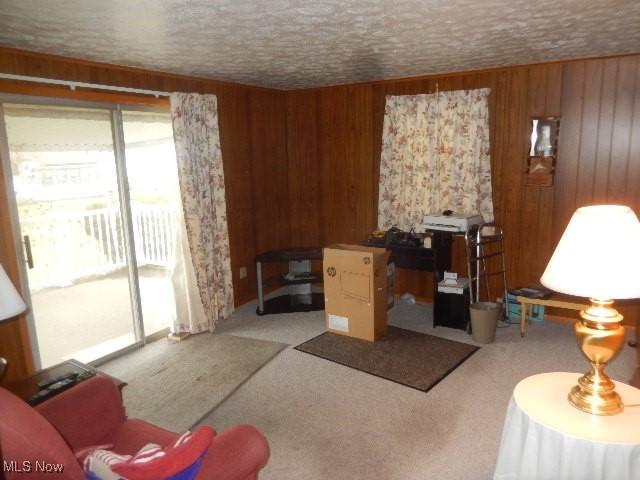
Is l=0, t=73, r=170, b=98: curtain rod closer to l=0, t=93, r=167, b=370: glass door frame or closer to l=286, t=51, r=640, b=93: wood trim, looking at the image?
l=0, t=93, r=167, b=370: glass door frame

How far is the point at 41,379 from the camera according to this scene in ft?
7.61

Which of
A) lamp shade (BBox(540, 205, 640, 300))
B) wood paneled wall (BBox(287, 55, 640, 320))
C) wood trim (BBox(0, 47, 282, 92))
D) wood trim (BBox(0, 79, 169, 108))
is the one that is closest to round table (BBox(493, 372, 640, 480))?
lamp shade (BBox(540, 205, 640, 300))

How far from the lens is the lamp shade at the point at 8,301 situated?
1771mm

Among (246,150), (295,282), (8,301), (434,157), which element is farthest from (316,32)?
(295,282)

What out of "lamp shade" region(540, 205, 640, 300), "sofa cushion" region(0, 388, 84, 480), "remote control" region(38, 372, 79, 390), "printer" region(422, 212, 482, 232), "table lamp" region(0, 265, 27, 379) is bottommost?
"remote control" region(38, 372, 79, 390)

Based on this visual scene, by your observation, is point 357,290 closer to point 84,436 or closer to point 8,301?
point 84,436

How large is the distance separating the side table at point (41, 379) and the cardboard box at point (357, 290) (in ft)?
6.78

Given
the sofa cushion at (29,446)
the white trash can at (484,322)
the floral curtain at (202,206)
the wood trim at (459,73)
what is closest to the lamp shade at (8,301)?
the sofa cushion at (29,446)

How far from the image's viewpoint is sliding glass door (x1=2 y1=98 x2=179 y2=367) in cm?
374

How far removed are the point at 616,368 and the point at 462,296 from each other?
1226 millimetres

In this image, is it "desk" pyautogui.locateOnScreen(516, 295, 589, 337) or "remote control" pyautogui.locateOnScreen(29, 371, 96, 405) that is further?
"desk" pyautogui.locateOnScreen(516, 295, 589, 337)

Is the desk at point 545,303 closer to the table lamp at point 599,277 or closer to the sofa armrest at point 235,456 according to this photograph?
the table lamp at point 599,277

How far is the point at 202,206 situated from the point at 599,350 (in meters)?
3.30

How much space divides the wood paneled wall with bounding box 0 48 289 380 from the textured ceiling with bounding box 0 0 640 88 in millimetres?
195
